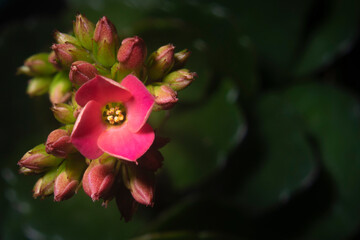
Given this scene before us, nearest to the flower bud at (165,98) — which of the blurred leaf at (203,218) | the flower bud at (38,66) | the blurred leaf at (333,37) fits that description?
the flower bud at (38,66)

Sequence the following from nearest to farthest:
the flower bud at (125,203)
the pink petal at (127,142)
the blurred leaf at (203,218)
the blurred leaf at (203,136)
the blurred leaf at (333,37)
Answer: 1. the pink petal at (127,142)
2. the flower bud at (125,203)
3. the blurred leaf at (203,218)
4. the blurred leaf at (203,136)
5. the blurred leaf at (333,37)

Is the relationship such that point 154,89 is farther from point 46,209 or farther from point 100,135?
point 46,209

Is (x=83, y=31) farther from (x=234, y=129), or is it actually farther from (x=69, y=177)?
(x=234, y=129)

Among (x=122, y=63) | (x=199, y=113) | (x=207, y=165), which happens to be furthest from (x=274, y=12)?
(x=122, y=63)

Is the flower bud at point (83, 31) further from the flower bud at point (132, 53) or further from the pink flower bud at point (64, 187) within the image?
the pink flower bud at point (64, 187)

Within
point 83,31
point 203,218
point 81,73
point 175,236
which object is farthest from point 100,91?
point 203,218

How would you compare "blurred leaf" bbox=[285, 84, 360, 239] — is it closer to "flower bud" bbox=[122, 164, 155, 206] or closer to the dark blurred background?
the dark blurred background
